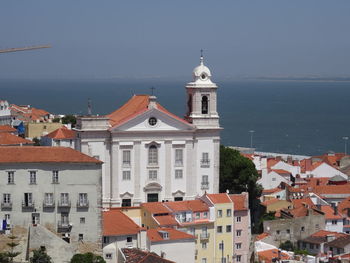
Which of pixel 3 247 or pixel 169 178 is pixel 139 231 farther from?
pixel 169 178

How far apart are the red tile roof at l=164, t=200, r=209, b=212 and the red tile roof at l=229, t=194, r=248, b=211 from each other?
6.15ft

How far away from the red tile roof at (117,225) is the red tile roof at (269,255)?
765 cm

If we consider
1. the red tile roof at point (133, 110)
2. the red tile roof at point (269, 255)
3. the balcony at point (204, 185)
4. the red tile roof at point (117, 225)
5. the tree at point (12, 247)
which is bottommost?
the red tile roof at point (269, 255)

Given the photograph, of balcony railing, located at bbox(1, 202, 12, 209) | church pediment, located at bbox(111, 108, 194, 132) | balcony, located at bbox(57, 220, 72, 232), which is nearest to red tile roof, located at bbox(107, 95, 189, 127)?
church pediment, located at bbox(111, 108, 194, 132)

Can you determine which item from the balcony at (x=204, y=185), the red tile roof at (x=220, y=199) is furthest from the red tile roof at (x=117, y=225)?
the balcony at (x=204, y=185)

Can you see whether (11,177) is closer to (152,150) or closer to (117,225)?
(117,225)

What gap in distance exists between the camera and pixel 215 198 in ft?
153

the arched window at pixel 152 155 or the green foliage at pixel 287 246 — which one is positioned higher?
the arched window at pixel 152 155

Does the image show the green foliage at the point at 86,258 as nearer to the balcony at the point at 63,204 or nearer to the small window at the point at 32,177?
the balcony at the point at 63,204

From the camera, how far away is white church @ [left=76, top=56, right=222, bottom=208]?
170 feet

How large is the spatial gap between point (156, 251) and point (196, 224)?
14.1 feet

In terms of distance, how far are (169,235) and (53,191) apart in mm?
6197

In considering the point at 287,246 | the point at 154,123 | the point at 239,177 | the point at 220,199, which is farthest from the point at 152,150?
the point at 287,246

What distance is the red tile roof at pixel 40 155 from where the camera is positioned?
3894 centimetres
